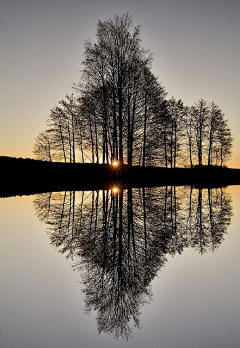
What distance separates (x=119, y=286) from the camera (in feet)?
8.04

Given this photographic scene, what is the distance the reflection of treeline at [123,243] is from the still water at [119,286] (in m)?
0.01

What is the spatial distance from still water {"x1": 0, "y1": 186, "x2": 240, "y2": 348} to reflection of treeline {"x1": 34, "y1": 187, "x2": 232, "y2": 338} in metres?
0.01

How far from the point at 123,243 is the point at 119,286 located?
1.18 m

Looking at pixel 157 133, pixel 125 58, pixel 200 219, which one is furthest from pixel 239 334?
pixel 157 133

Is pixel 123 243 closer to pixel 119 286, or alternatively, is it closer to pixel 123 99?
pixel 119 286

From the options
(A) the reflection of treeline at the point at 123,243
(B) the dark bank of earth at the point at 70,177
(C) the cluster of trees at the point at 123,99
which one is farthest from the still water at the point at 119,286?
(C) the cluster of trees at the point at 123,99

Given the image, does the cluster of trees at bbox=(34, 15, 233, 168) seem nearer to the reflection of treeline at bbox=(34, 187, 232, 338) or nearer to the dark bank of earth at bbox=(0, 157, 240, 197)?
the dark bank of earth at bbox=(0, 157, 240, 197)

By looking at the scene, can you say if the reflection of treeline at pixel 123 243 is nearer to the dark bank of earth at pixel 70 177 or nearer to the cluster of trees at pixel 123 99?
the dark bank of earth at pixel 70 177

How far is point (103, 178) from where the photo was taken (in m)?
20.4

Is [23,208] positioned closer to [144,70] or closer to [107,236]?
[107,236]

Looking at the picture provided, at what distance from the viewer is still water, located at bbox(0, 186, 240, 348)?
5.69 feet

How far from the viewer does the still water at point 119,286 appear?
1.73m

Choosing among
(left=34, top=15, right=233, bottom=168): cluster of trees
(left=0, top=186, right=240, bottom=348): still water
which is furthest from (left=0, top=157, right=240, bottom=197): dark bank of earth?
(left=0, top=186, right=240, bottom=348): still water

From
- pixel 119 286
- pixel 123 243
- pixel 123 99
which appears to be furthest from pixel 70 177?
pixel 119 286
